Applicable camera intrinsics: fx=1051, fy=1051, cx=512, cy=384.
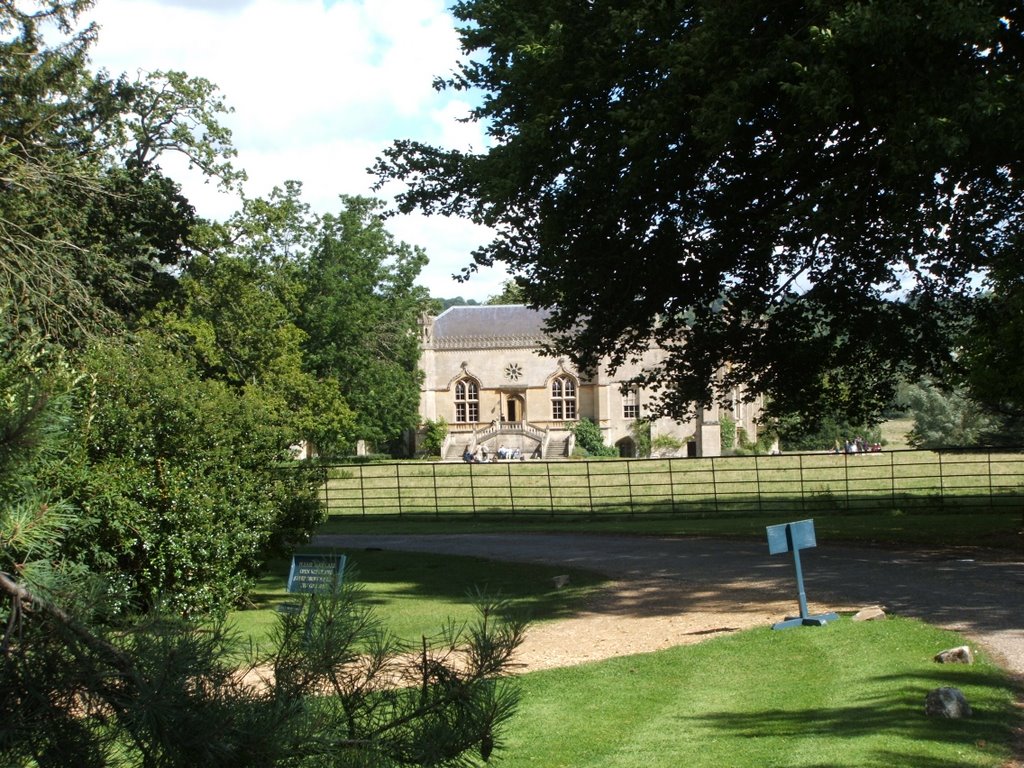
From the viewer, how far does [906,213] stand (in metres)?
14.1

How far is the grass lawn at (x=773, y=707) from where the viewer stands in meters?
7.57

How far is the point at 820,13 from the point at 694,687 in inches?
352

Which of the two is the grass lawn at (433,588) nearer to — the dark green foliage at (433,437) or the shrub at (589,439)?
the shrub at (589,439)

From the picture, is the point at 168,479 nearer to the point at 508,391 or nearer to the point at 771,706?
the point at 771,706

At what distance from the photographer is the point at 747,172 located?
1694cm

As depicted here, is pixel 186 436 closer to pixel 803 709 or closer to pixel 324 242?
pixel 803 709

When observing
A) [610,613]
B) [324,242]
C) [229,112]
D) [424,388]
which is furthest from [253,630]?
[424,388]

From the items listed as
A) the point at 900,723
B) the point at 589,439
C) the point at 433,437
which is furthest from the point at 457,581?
the point at 433,437

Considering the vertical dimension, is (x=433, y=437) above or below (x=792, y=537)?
above

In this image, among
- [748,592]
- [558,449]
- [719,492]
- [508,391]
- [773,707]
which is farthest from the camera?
[508,391]

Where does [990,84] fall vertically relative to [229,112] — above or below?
below

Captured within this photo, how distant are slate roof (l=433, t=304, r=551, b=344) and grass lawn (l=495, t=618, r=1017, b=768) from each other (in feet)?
224

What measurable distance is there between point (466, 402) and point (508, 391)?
3.63 m

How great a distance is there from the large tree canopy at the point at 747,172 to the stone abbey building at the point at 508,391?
182 ft
